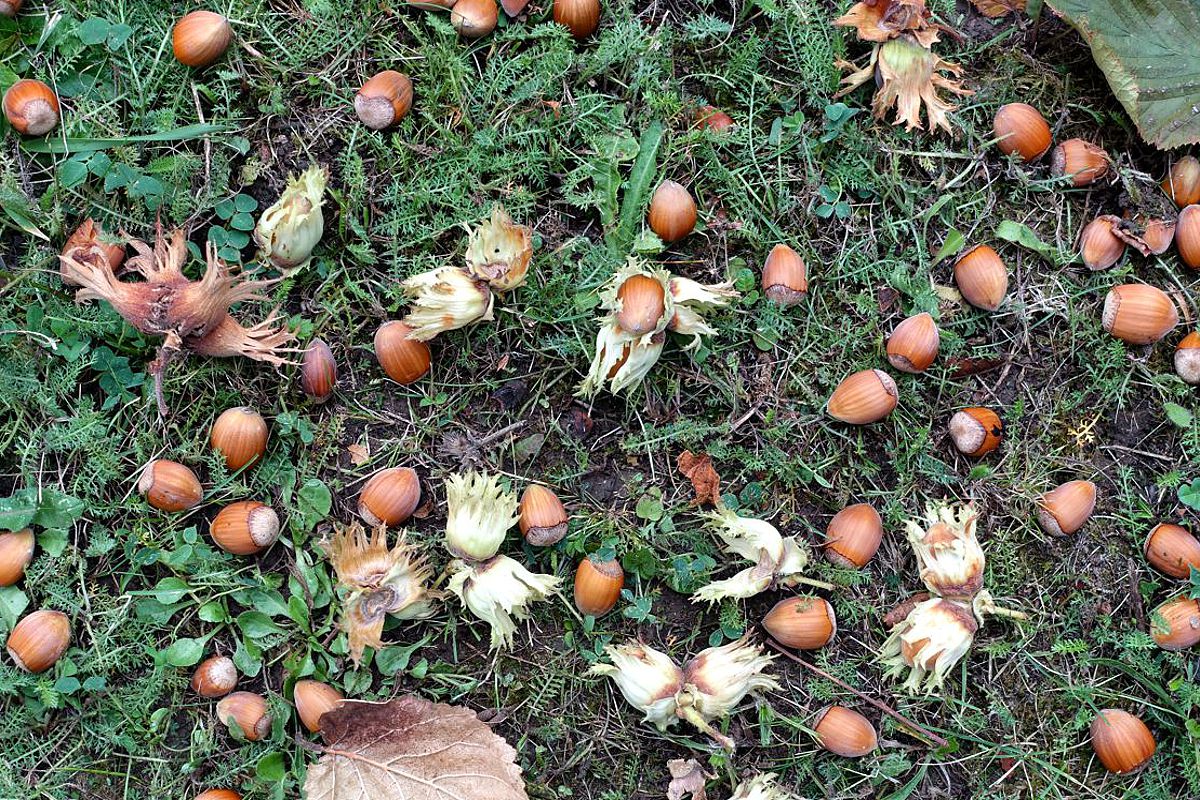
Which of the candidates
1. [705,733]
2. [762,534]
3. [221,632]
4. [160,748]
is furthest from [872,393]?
[160,748]

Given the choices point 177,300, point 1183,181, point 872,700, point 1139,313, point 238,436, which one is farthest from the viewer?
point 1183,181

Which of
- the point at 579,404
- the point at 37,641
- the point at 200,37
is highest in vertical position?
the point at 200,37

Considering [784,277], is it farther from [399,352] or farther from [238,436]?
[238,436]

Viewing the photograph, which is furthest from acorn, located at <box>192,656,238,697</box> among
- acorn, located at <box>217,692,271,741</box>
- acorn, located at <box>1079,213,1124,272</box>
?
acorn, located at <box>1079,213,1124,272</box>

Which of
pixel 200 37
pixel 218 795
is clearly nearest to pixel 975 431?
pixel 218 795

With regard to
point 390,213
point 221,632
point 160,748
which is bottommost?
point 160,748

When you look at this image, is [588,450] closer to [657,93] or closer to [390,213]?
[390,213]
